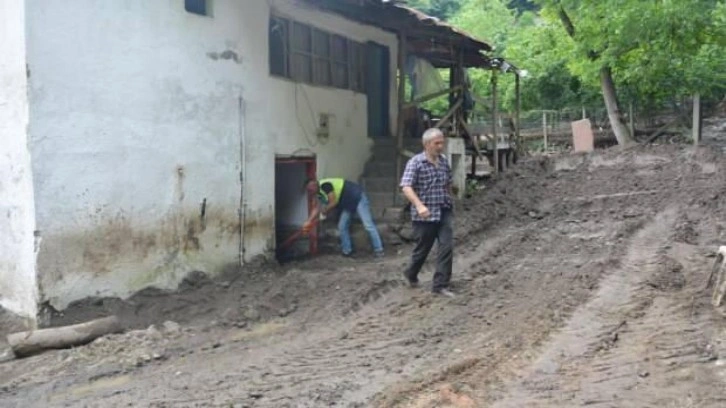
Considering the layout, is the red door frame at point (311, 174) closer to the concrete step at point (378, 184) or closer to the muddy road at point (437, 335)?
the muddy road at point (437, 335)

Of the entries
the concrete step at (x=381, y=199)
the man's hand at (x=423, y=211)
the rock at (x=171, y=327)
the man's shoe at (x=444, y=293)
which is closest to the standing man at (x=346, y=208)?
the concrete step at (x=381, y=199)

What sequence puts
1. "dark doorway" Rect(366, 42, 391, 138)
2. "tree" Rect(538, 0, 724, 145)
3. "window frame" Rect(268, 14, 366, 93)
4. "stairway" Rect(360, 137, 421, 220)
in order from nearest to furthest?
"window frame" Rect(268, 14, 366, 93) → "stairway" Rect(360, 137, 421, 220) → "tree" Rect(538, 0, 724, 145) → "dark doorway" Rect(366, 42, 391, 138)

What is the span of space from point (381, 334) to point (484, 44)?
9.93m

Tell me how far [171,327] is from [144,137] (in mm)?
2269

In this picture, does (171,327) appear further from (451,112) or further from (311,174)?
(451,112)

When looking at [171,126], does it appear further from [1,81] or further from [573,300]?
[573,300]

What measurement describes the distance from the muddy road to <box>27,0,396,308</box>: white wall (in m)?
0.51

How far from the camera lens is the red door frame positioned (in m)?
11.5

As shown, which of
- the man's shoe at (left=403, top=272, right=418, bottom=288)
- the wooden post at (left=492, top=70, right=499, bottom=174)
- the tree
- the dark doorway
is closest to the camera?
the man's shoe at (left=403, top=272, right=418, bottom=288)

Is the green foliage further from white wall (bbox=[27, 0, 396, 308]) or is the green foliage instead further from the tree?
white wall (bbox=[27, 0, 396, 308])

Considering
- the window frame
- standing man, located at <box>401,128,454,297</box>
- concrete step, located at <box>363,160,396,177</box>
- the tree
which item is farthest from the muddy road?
the tree

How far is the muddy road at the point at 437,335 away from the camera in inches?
203

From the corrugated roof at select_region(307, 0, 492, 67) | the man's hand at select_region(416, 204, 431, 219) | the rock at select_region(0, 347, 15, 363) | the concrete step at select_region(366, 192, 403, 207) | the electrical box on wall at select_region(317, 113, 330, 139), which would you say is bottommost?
the rock at select_region(0, 347, 15, 363)

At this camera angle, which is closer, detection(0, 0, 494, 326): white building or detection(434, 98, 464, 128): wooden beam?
detection(0, 0, 494, 326): white building
